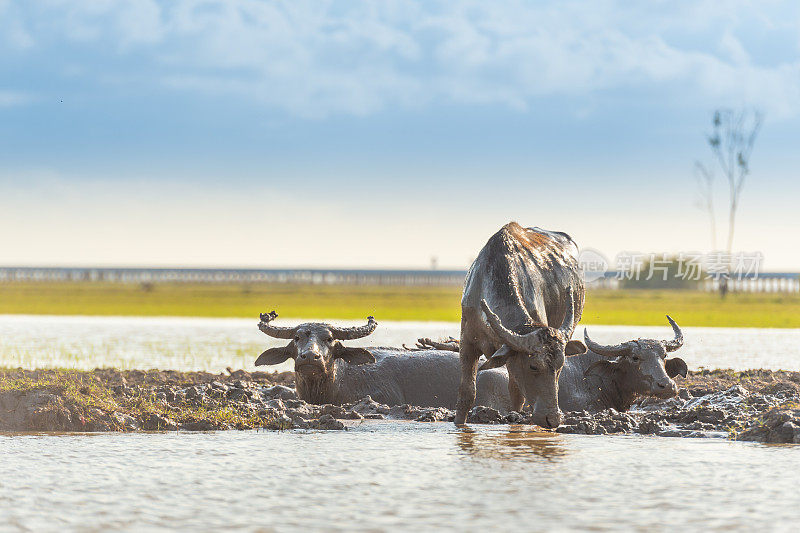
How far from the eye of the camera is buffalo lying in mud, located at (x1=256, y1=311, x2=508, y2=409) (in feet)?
40.8

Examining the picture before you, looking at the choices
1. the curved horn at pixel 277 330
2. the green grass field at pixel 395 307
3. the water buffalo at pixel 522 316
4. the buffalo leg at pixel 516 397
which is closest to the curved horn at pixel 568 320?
the water buffalo at pixel 522 316

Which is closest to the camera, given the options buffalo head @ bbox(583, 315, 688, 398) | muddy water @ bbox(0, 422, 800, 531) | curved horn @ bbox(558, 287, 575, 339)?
muddy water @ bbox(0, 422, 800, 531)

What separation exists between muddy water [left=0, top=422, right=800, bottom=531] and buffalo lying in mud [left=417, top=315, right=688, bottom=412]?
6.11ft

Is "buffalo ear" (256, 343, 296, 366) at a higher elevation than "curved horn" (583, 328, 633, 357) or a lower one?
lower

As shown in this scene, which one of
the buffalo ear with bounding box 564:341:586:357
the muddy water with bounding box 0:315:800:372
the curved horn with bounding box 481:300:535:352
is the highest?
the curved horn with bounding box 481:300:535:352

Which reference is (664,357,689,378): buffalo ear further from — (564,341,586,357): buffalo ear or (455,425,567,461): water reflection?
(455,425,567,461): water reflection

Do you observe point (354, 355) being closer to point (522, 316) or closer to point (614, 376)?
point (522, 316)

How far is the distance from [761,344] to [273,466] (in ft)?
69.5

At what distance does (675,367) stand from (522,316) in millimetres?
3370

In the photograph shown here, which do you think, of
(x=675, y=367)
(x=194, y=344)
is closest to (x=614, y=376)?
(x=675, y=367)

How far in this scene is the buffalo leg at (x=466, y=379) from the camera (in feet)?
36.6

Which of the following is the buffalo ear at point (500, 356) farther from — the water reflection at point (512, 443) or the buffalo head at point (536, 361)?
the water reflection at point (512, 443)

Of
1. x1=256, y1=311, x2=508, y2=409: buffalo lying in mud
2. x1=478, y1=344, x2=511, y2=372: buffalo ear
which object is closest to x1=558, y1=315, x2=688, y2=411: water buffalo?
x1=256, y1=311, x2=508, y2=409: buffalo lying in mud

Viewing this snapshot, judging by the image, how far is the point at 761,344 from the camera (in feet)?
88.6
